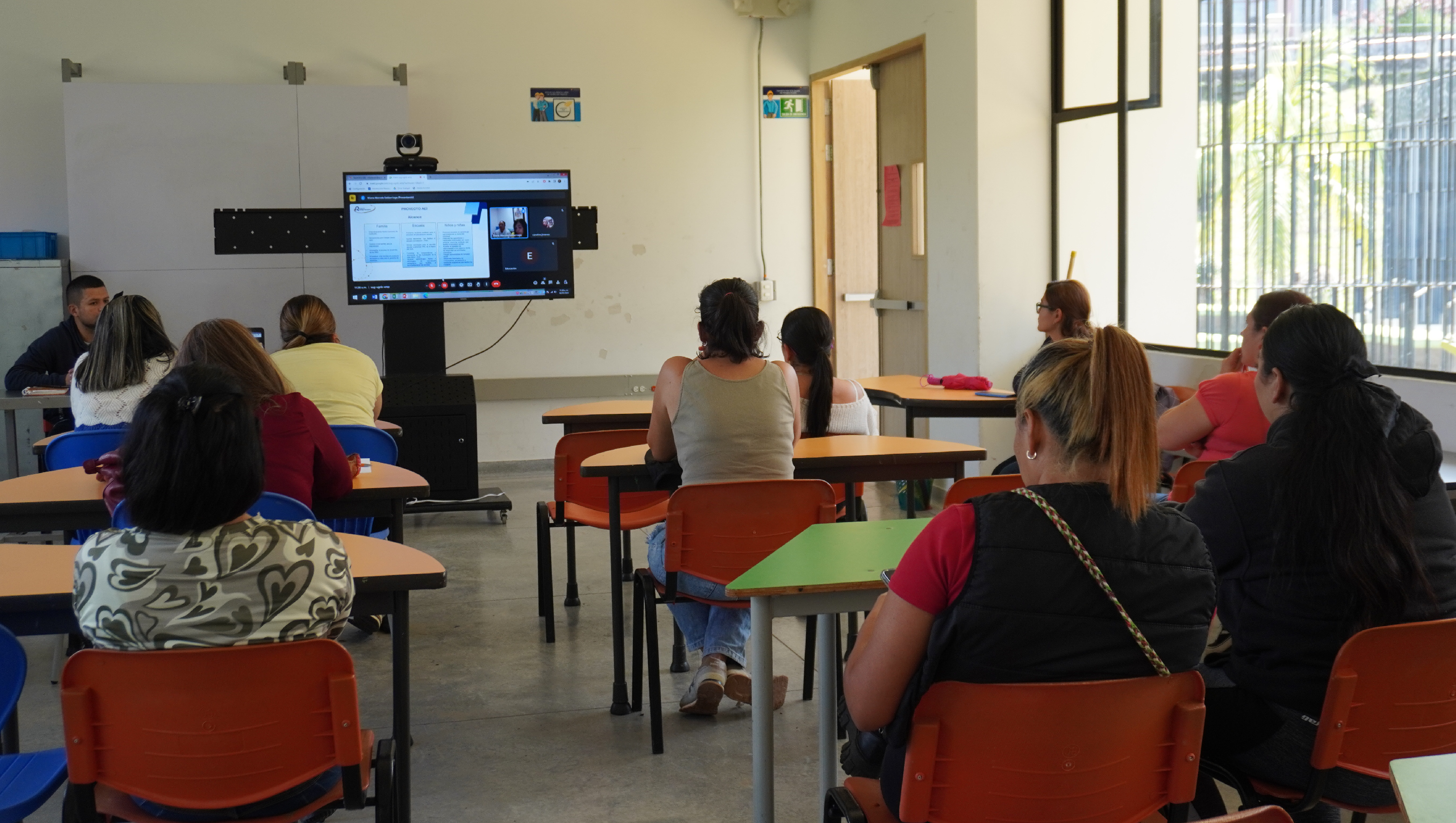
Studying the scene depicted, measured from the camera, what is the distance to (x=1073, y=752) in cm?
155

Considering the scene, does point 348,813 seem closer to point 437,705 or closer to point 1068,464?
point 437,705

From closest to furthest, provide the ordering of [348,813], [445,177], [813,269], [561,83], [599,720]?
[348,813]
[599,720]
[445,177]
[561,83]
[813,269]

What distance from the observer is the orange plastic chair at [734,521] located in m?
2.96

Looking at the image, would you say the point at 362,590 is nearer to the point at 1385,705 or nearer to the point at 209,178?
the point at 1385,705

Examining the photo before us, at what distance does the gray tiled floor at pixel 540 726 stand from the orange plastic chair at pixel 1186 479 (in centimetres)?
84

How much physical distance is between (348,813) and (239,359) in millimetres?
1079

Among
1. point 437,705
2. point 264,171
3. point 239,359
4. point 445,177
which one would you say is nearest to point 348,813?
point 437,705

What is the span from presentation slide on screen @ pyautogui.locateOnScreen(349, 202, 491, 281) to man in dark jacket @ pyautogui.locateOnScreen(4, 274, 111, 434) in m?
1.18

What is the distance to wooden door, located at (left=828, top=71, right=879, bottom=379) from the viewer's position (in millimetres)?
7742

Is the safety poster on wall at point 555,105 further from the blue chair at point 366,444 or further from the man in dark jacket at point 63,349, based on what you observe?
the blue chair at point 366,444

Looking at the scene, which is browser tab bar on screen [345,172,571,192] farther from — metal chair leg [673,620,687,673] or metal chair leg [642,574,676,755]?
metal chair leg [642,574,676,755]

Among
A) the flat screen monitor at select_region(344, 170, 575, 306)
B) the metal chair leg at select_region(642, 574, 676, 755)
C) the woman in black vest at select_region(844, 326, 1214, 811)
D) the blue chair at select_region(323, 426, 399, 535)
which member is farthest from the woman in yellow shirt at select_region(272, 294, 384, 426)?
the woman in black vest at select_region(844, 326, 1214, 811)

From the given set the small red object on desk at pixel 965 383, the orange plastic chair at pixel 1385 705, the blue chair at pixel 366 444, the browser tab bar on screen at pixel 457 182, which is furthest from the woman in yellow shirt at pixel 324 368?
the orange plastic chair at pixel 1385 705

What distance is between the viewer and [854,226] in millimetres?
7797
